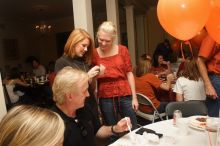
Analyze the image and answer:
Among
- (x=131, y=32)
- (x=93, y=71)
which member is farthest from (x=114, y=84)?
(x=131, y=32)

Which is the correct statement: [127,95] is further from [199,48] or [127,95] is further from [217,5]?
[217,5]

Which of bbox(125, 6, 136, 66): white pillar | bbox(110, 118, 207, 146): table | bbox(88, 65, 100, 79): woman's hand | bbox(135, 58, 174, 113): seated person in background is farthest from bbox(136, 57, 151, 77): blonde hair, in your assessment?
bbox(125, 6, 136, 66): white pillar

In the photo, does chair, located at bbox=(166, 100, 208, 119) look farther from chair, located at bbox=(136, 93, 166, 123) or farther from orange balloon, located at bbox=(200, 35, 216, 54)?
chair, located at bbox=(136, 93, 166, 123)

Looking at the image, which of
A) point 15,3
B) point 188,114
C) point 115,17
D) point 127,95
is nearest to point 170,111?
point 188,114

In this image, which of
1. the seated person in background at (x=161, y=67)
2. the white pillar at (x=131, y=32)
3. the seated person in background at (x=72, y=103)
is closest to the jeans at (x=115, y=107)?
the seated person in background at (x=72, y=103)

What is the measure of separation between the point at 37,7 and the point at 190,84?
5.59 meters

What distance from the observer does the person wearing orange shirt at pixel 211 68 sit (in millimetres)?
2455

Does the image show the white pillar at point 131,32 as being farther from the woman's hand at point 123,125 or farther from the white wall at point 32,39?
the woman's hand at point 123,125

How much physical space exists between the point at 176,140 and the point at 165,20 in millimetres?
752

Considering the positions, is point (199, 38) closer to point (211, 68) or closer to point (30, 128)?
point (211, 68)

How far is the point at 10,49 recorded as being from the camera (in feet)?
29.6

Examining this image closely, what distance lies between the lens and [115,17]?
461 centimetres

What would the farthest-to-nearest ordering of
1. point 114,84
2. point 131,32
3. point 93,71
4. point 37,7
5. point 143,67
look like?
point 37,7 < point 131,32 < point 143,67 < point 114,84 < point 93,71

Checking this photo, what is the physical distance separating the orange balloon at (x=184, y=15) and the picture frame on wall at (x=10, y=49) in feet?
25.9
